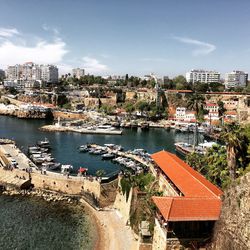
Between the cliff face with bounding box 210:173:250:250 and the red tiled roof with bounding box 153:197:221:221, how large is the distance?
95 cm

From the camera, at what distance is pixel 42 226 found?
37.2m

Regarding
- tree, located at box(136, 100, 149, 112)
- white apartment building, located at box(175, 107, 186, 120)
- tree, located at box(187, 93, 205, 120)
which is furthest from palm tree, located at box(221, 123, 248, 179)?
tree, located at box(136, 100, 149, 112)

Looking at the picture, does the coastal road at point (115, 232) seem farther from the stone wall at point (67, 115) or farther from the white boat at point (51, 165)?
the stone wall at point (67, 115)

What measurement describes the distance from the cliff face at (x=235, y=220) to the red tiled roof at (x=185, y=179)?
10.7 feet

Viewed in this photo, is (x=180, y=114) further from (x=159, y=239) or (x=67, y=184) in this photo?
(x=159, y=239)

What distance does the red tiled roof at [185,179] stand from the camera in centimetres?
2688

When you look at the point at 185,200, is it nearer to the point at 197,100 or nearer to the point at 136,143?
the point at 136,143

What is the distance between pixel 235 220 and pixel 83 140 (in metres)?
71.6

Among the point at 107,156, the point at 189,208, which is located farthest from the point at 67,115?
the point at 189,208

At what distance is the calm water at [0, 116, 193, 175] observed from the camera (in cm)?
6700

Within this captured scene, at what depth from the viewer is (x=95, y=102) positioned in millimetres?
152750

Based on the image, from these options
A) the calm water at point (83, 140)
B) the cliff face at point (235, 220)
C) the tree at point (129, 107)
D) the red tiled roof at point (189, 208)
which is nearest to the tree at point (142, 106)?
the tree at point (129, 107)

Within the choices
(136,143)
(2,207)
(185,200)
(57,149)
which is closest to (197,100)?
(136,143)

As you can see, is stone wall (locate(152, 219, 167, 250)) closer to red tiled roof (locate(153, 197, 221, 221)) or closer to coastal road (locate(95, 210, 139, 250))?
red tiled roof (locate(153, 197, 221, 221))
